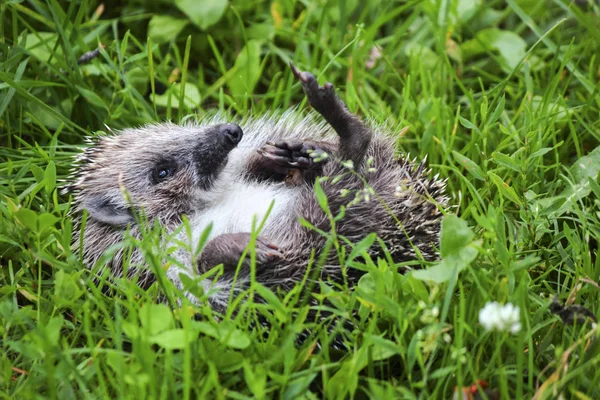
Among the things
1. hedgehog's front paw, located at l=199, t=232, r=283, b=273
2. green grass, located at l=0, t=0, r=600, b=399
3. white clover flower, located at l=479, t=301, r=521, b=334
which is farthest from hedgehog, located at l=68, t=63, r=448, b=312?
white clover flower, located at l=479, t=301, r=521, b=334

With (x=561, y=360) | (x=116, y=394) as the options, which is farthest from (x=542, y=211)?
(x=116, y=394)

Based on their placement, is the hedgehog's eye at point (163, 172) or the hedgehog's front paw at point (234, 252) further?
the hedgehog's eye at point (163, 172)

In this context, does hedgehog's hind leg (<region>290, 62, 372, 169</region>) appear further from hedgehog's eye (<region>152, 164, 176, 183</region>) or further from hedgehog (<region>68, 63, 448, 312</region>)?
hedgehog's eye (<region>152, 164, 176, 183</region>)

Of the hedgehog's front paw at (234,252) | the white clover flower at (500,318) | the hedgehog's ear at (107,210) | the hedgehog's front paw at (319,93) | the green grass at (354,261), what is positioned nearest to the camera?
the white clover flower at (500,318)

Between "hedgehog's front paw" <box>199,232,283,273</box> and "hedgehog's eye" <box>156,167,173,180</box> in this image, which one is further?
"hedgehog's eye" <box>156,167,173,180</box>

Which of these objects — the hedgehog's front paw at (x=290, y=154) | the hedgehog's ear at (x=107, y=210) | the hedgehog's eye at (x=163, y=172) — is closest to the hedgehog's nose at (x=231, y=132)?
the hedgehog's front paw at (x=290, y=154)

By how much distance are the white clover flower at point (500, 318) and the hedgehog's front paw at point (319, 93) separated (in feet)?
3.87

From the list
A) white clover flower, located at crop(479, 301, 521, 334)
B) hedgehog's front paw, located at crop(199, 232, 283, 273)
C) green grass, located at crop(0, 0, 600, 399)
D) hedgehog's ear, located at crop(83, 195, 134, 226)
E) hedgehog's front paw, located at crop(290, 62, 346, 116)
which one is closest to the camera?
white clover flower, located at crop(479, 301, 521, 334)

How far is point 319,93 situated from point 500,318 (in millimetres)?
1262

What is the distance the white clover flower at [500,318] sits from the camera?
6.73ft

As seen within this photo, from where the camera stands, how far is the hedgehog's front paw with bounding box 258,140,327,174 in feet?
10.0

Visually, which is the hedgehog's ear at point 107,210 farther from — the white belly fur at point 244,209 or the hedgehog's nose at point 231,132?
the hedgehog's nose at point 231,132

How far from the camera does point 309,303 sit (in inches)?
102

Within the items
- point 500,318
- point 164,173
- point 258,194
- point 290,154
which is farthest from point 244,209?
point 500,318
